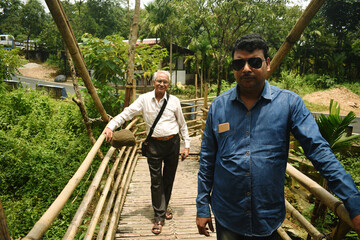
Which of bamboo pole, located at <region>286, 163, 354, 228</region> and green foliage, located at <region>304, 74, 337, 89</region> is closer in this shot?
bamboo pole, located at <region>286, 163, 354, 228</region>

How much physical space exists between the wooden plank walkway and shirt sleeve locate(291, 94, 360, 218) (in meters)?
1.84

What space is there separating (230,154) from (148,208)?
2.20m

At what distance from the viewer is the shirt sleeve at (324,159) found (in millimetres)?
963

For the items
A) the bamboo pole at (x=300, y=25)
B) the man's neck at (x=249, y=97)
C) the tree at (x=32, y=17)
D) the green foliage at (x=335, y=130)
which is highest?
the tree at (x=32, y=17)

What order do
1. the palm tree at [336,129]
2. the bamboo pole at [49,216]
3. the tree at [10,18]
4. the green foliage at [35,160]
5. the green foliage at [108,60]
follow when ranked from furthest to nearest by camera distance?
the tree at [10,18], the green foliage at [108,60], the green foliage at [35,160], the palm tree at [336,129], the bamboo pole at [49,216]

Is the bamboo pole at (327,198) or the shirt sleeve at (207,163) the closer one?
the bamboo pole at (327,198)

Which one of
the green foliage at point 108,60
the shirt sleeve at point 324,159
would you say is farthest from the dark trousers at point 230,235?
the green foliage at point 108,60

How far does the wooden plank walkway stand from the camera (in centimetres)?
266

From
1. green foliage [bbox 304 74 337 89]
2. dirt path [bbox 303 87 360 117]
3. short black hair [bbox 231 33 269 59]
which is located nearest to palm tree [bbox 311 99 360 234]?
short black hair [bbox 231 33 269 59]

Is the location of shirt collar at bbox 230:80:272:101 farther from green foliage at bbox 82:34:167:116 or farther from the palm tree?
green foliage at bbox 82:34:167:116

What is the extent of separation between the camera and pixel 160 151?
2.71 metres

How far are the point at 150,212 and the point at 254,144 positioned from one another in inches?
87.8

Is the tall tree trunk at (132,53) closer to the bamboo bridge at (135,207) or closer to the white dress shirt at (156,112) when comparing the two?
the bamboo bridge at (135,207)

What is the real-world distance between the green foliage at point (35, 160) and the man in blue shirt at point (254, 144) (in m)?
2.98
